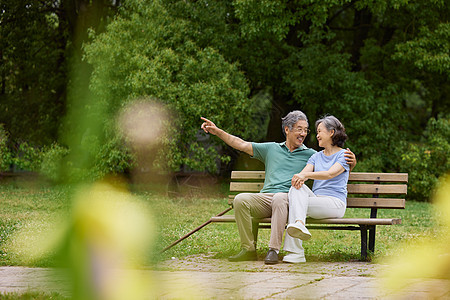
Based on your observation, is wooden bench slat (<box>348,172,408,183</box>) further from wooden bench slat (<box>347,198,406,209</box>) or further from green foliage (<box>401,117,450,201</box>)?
green foliage (<box>401,117,450,201</box>)

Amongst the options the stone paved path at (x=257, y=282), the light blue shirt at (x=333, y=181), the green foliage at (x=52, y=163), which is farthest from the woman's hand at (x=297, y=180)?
the green foliage at (x=52, y=163)

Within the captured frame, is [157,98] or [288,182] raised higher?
[157,98]

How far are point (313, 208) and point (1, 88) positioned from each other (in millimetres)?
22020

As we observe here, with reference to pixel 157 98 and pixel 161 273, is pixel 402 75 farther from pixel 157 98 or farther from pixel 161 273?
pixel 161 273

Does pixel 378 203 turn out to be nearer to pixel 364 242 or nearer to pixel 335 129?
pixel 364 242

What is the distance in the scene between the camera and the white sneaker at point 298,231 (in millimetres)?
5952

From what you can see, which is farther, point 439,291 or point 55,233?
point 55,233

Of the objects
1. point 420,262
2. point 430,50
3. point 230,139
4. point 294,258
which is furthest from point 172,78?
point 420,262

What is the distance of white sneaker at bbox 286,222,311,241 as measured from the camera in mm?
5952

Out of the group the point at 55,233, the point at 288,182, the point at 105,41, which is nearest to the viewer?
the point at 288,182

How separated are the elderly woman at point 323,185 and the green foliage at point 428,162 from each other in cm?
1266

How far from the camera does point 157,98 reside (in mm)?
17031

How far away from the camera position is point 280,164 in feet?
22.3

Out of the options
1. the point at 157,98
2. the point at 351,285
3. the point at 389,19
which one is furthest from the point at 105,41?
the point at 351,285
